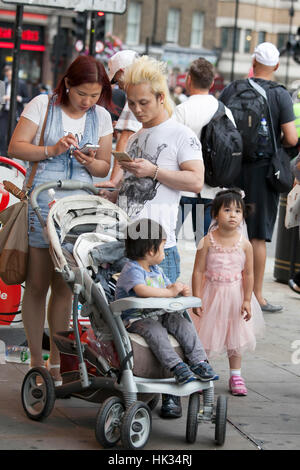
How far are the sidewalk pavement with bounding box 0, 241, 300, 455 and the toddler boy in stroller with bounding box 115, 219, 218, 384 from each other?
0.40 meters

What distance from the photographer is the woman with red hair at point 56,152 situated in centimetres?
568

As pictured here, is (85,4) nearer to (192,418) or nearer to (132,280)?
(132,280)

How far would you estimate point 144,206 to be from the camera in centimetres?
556

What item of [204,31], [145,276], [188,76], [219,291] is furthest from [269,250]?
[204,31]

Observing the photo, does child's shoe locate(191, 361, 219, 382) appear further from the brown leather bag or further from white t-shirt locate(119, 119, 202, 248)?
the brown leather bag

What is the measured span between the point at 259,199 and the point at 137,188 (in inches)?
127

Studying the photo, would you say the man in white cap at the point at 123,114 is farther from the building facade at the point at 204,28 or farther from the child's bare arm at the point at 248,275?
the building facade at the point at 204,28

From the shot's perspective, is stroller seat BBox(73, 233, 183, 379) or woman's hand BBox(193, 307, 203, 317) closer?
stroller seat BBox(73, 233, 183, 379)

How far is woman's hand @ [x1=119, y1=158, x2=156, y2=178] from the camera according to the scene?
534 centimetres

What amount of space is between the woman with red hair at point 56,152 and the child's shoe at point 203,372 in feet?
3.97

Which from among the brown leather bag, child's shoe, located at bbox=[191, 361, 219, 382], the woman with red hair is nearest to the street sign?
the woman with red hair

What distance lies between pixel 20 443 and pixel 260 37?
266 feet

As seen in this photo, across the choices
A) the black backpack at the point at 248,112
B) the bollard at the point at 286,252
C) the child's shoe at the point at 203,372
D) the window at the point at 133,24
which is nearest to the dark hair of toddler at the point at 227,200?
the child's shoe at the point at 203,372

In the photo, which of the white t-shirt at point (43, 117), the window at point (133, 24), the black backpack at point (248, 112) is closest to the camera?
the white t-shirt at point (43, 117)
